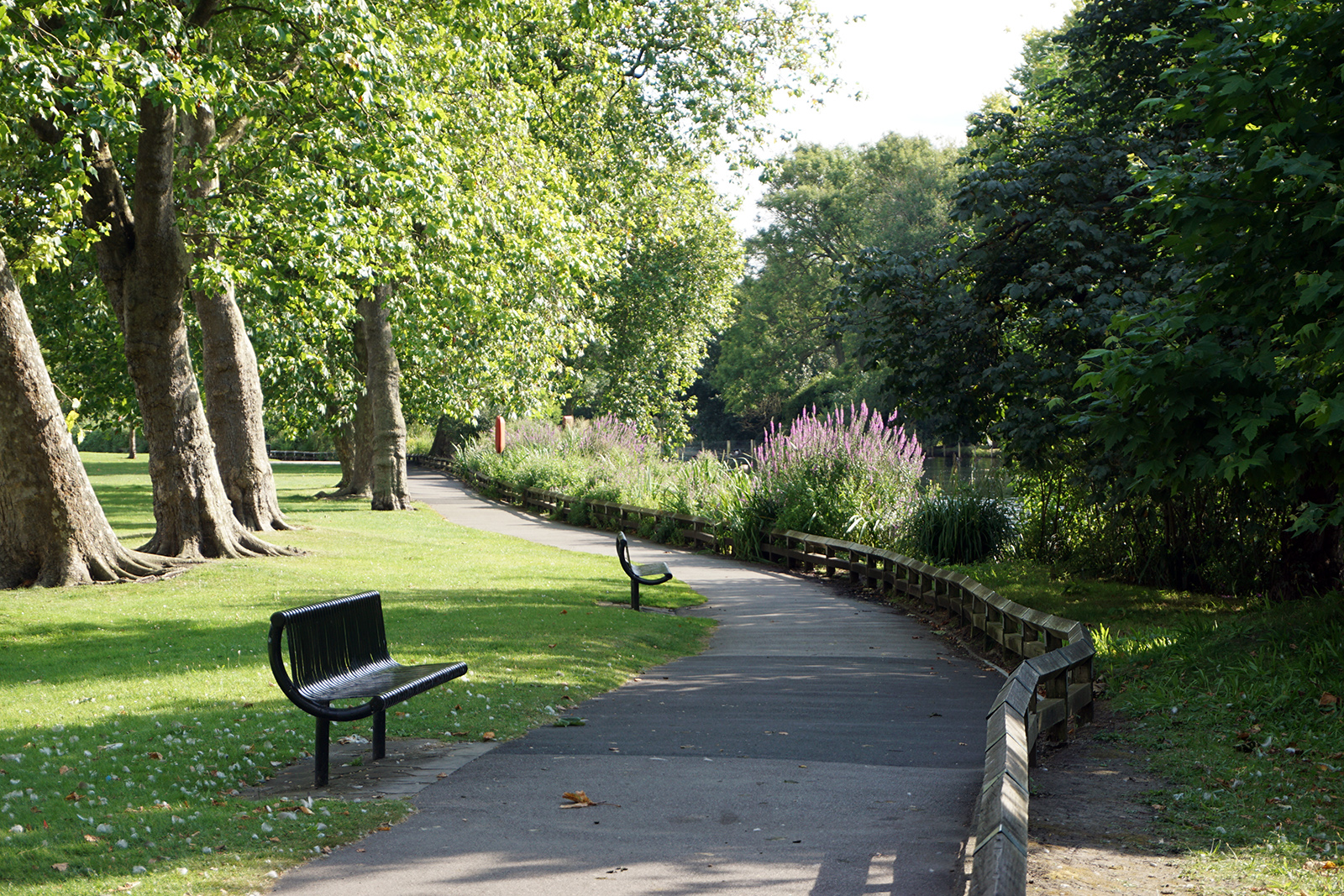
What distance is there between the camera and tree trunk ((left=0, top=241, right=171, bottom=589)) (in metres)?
11.2

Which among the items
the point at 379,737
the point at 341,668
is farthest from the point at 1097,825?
the point at 341,668

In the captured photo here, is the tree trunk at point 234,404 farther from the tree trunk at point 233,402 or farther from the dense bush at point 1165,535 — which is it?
the dense bush at point 1165,535

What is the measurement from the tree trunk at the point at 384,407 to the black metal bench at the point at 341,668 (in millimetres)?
19994

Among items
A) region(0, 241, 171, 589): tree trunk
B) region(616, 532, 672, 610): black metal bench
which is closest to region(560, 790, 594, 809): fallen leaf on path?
region(616, 532, 672, 610): black metal bench

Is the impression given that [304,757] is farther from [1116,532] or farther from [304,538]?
[304,538]

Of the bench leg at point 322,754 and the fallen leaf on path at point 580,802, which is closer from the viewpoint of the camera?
the fallen leaf on path at point 580,802

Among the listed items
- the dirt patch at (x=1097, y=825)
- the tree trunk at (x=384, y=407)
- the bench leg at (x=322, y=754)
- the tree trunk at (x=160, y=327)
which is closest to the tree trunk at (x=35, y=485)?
the tree trunk at (x=160, y=327)

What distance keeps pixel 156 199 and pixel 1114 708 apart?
12071mm

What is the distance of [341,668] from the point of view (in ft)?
19.5

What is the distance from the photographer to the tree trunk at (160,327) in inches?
528

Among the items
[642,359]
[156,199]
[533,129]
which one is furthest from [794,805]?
[642,359]

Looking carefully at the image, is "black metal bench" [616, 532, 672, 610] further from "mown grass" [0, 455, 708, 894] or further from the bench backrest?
the bench backrest

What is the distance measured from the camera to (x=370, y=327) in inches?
1010

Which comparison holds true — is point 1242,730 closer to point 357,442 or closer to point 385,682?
point 385,682
